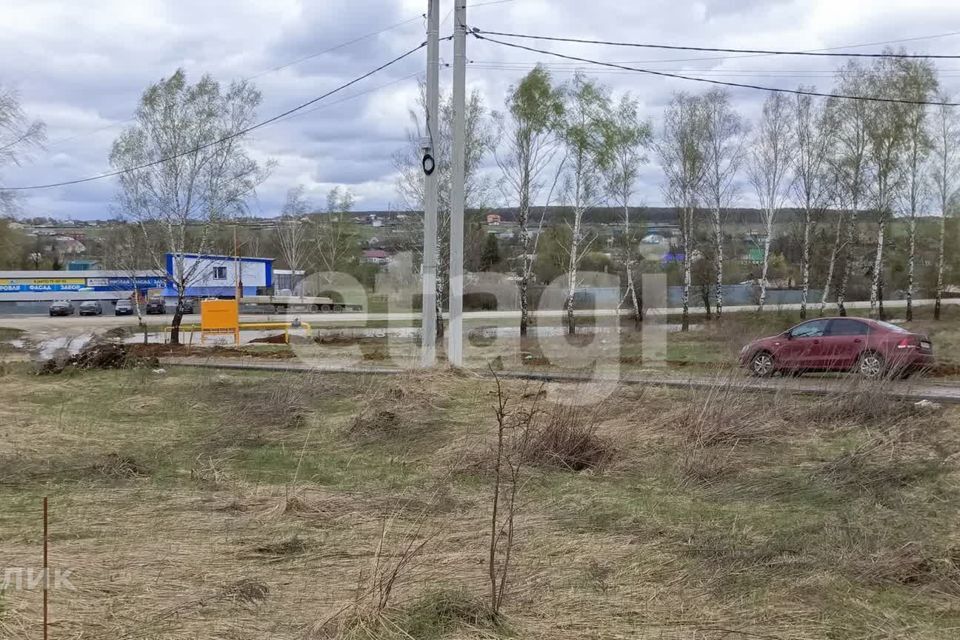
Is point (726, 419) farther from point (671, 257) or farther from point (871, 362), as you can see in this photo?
point (671, 257)

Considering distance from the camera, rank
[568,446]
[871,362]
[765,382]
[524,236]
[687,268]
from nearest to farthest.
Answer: [568,446] < [765,382] < [871,362] < [524,236] < [687,268]

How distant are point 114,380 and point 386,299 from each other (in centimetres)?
3131

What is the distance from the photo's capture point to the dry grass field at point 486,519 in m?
4.41

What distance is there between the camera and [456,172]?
16.4m

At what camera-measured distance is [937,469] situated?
793 centimetres

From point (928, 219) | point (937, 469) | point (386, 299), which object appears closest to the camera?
point (937, 469)

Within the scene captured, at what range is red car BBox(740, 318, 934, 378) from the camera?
50.7ft

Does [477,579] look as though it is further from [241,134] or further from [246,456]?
[241,134]

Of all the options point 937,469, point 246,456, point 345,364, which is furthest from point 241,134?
point 937,469

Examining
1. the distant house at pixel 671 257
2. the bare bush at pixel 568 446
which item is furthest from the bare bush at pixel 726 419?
the distant house at pixel 671 257

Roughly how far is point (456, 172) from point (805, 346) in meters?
8.55

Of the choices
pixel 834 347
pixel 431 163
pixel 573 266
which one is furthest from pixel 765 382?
pixel 573 266

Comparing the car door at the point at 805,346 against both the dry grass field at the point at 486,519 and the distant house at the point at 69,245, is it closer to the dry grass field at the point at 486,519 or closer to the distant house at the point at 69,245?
the dry grass field at the point at 486,519

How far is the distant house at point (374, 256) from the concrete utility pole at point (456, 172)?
37226 mm
